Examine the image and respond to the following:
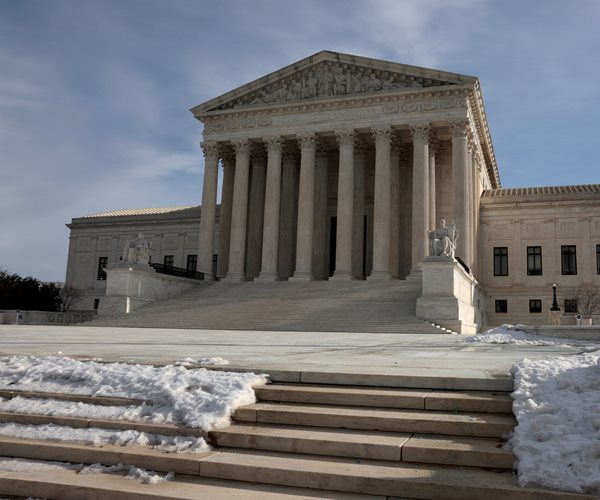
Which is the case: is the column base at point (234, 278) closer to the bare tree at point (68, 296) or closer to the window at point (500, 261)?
the window at point (500, 261)

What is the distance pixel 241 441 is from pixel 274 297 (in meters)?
30.7

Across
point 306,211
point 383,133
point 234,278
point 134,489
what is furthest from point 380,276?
point 134,489

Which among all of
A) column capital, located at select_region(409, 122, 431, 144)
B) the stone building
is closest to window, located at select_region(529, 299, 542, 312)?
the stone building

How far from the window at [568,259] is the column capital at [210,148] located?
28068 millimetres

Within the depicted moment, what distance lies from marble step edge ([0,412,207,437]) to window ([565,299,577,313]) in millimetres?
43740

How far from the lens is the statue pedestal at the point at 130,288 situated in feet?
119

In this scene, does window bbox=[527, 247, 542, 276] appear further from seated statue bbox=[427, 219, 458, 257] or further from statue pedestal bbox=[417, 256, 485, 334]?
seated statue bbox=[427, 219, 458, 257]

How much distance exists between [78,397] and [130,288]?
99.9 feet

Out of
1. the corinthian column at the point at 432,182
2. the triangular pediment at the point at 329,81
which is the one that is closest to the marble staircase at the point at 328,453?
the triangular pediment at the point at 329,81

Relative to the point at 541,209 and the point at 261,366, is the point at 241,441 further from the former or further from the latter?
the point at 541,209

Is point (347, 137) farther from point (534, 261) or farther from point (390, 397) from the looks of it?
point (390, 397)

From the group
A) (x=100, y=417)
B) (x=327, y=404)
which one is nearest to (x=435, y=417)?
(x=327, y=404)

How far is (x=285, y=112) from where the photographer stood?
146 ft

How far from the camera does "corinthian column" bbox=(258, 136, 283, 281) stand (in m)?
43.3
